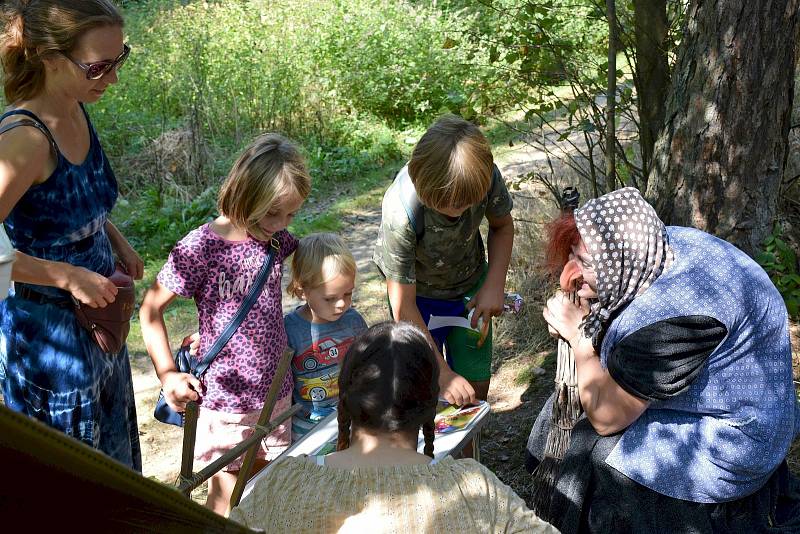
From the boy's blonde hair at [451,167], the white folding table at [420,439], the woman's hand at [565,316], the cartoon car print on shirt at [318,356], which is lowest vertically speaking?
the white folding table at [420,439]

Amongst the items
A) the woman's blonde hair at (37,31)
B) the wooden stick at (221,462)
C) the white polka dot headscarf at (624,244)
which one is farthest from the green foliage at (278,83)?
the white polka dot headscarf at (624,244)

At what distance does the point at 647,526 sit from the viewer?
7.93 feet

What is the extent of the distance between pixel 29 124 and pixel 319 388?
4.32 feet

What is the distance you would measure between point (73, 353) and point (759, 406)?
1.94m

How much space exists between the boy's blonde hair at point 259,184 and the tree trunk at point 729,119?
5.32 feet

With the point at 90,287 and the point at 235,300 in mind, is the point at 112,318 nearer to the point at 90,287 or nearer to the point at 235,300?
the point at 90,287

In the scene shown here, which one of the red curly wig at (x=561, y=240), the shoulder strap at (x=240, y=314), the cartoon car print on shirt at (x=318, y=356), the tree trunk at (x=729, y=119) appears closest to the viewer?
the red curly wig at (x=561, y=240)

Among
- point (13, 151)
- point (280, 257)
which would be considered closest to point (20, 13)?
point (13, 151)

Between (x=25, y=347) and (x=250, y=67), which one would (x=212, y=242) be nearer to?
(x=25, y=347)

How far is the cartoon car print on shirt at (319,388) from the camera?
9.78 feet

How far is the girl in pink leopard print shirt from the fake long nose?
887mm

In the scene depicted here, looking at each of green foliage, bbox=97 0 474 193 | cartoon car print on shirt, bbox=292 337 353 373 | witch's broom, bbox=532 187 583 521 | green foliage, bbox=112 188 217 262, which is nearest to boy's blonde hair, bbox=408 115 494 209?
witch's broom, bbox=532 187 583 521

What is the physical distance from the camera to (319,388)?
2986mm

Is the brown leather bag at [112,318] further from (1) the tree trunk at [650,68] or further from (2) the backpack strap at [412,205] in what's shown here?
(1) the tree trunk at [650,68]
